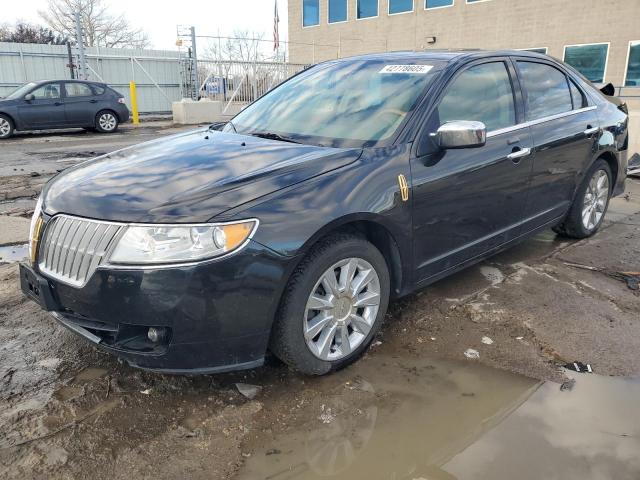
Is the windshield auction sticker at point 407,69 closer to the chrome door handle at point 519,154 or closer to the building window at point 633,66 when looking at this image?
the chrome door handle at point 519,154

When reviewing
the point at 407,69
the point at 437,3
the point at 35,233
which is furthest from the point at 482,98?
the point at 437,3

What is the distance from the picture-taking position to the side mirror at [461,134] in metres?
3.03

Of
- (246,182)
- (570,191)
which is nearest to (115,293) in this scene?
(246,182)

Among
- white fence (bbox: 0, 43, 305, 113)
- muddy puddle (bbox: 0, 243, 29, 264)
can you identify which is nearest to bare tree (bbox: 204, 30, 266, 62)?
white fence (bbox: 0, 43, 305, 113)

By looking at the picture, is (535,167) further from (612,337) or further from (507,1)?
(507,1)

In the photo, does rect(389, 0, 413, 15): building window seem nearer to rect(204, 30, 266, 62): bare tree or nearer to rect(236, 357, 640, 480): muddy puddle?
rect(204, 30, 266, 62): bare tree

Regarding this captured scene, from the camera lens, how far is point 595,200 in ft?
16.8

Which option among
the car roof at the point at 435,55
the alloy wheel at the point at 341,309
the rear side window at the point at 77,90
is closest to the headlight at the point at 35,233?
the alloy wheel at the point at 341,309

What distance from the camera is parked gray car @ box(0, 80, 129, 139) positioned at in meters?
13.3

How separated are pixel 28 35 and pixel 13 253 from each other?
131ft

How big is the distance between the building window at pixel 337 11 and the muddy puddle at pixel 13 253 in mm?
25716

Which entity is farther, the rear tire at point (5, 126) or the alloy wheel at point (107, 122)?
the alloy wheel at point (107, 122)

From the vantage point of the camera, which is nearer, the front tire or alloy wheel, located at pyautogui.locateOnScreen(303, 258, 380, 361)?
the front tire

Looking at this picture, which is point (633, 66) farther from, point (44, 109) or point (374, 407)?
point (374, 407)
